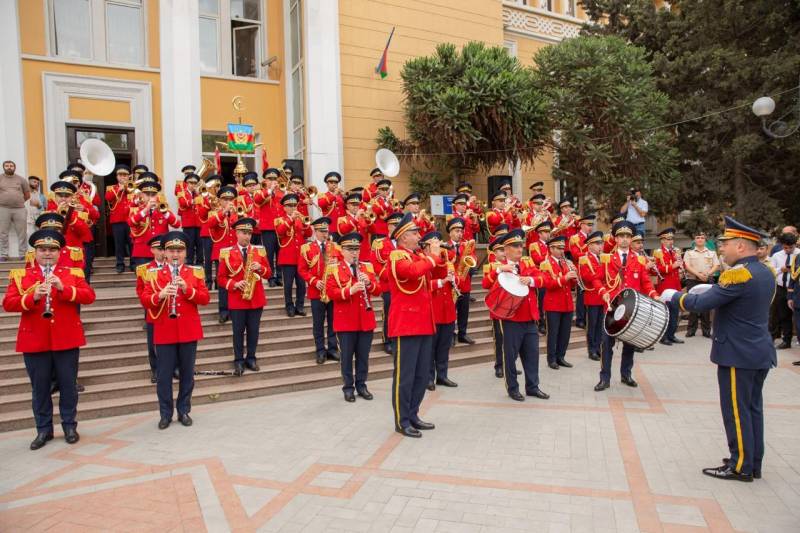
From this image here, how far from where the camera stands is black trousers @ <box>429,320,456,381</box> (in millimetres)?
8078

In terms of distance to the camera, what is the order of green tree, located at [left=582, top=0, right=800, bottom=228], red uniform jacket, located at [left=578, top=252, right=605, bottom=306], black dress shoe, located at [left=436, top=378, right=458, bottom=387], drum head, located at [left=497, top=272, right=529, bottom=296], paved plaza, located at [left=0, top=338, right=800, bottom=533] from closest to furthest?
paved plaza, located at [left=0, top=338, right=800, bottom=533], drum head, located at [left=497, top=272, right=529, bottom=296], black dress shoe, located at [left=436, top=378, right=458, bottom=387], red uniform jacket, located at [left=578, top=252, right=605, bottom=306], green tree, located at [left=582, top=0, right=800, bottom=228]

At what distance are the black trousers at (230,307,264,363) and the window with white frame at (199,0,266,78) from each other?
988 centimetres

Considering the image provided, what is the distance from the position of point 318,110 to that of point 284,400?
9.37m

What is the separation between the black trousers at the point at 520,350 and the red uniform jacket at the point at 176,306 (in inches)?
149

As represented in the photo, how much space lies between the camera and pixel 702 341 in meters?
11.7

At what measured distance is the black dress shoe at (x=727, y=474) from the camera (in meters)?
4.94

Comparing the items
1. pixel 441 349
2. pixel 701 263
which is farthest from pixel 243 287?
pixel 701 263

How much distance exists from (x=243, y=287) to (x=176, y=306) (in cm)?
149

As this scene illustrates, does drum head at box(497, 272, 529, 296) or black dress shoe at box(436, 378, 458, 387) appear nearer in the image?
drum head at box(497, 272, 529, 296)

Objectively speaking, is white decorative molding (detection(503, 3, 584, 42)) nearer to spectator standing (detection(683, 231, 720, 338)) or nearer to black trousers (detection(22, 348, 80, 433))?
spectator standing (detection(683, 231, 720, 338))

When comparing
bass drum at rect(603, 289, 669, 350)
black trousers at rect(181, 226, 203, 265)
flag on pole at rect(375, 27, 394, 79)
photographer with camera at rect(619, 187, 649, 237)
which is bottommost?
bass drum at rect(603, 289, 669, 350)

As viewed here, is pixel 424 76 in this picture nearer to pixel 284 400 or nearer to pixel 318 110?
pixel 318 110

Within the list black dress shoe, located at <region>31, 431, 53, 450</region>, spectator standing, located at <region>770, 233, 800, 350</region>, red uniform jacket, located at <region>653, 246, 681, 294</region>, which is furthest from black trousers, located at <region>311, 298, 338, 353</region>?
spectator standing, located at <region>770, 233, 800, 350</region>

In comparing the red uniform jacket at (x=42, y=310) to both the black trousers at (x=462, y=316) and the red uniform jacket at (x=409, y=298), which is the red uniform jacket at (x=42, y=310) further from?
the black trousers at (x=462, y=316)
